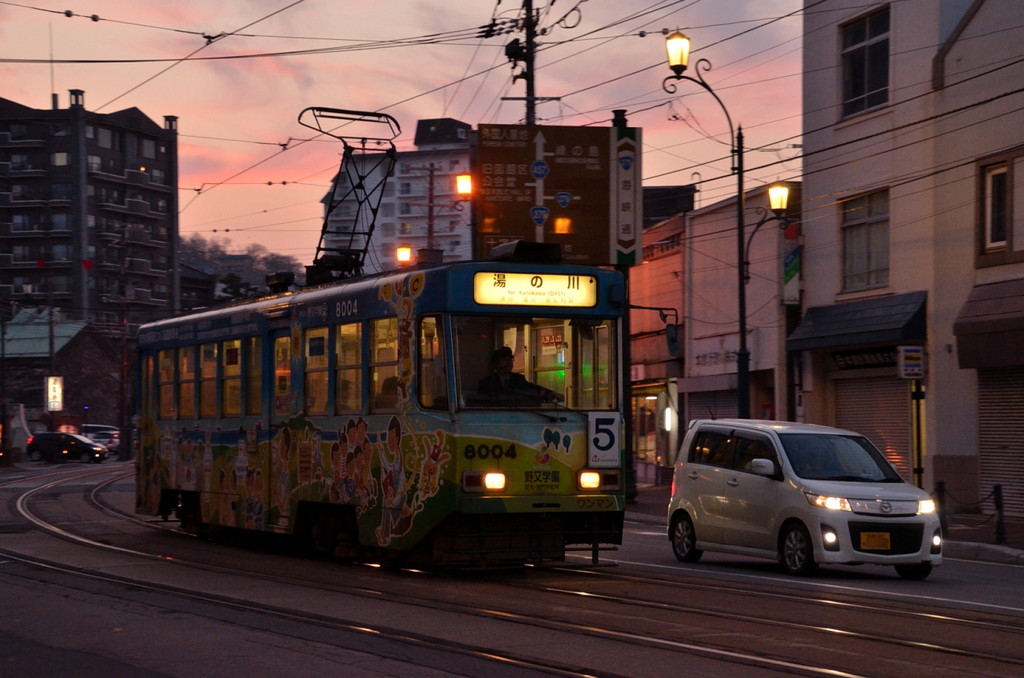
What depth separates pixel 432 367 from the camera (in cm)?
1315

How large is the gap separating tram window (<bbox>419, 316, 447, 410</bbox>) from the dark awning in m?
16.7

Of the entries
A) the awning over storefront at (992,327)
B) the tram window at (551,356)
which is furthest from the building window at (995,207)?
the tram window at (551,356)

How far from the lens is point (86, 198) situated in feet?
317

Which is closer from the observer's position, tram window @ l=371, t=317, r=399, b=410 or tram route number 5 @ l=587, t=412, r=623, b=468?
tram route number 5 @ l=587, t=412, r=623, b=468

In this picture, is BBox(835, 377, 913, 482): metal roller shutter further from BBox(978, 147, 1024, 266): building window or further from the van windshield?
the van windshield

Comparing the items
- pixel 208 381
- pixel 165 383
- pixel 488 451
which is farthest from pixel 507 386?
pixel 165 383

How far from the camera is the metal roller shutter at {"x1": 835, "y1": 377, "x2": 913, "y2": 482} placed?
95.1ft

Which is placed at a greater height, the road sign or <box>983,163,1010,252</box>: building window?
<box>983,163,1010,252</box>: building window

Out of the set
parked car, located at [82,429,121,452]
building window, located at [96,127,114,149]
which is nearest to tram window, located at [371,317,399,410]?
parked car, located at [82,429,121,452]

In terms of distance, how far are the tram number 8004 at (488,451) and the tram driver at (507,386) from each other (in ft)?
1.54

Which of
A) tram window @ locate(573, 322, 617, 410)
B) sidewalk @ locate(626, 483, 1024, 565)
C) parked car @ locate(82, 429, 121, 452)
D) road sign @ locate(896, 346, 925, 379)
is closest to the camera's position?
tram window @ locate(573, 322, 617, 410)

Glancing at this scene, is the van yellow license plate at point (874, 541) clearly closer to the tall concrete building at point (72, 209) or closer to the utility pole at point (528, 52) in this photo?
the utility pole at point (528, 52)

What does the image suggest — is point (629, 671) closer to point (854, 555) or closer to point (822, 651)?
point (822, 651)

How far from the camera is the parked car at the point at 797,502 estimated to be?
14.4 metres
